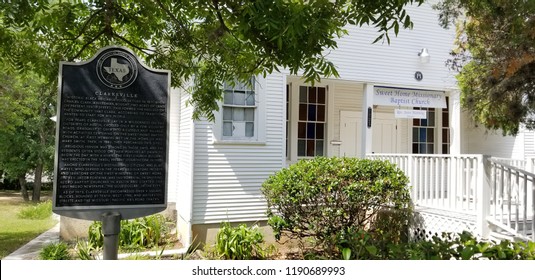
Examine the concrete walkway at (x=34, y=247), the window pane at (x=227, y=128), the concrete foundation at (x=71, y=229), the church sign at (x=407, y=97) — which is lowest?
the concrete walkway at (x=34, y=247)

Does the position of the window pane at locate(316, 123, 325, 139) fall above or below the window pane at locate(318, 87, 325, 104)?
below

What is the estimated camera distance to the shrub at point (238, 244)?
24.0 feet

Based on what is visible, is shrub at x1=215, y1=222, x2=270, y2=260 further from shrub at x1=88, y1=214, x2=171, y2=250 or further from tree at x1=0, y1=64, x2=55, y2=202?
tree at x1=0, y1=64, x2=55, y2=202

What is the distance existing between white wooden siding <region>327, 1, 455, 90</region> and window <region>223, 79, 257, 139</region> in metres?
2.46

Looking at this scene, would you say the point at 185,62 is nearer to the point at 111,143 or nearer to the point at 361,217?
the point at 111,143

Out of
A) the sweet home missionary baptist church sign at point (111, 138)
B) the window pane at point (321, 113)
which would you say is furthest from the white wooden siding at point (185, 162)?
the sweet home missionary baptist church sign at point (111, 138)

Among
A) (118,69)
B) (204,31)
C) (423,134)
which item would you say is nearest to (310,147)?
(423,134)

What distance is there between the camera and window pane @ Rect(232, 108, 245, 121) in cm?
884

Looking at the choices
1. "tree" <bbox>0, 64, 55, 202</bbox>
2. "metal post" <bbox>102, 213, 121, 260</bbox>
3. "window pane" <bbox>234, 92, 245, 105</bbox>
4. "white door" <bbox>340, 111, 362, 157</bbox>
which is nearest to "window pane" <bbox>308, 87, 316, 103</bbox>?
"white door" <bbox>340, 111, 362, 157</bbox>

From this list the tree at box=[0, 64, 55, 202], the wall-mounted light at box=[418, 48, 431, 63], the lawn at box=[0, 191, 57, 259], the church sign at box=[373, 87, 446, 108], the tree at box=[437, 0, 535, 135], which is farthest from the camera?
the tree at box=[0, 64, 55, 202]

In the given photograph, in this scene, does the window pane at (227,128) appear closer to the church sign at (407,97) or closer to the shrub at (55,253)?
the shrub at (55,253)

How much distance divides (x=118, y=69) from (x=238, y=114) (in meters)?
5.23

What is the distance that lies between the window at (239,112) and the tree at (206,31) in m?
3.20

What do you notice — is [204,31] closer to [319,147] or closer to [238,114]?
[238,114]
